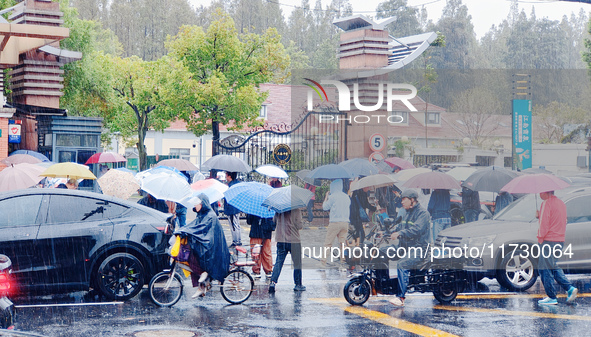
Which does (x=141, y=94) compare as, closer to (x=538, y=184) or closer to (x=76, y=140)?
(x=76, y=140)

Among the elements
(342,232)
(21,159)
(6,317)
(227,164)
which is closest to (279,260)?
(342,232)

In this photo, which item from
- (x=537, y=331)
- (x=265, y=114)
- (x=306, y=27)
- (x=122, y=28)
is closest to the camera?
(x=537, y=331)

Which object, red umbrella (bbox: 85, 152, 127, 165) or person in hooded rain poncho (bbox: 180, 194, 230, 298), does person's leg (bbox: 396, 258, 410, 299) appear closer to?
person in hooded rain poncho (bbox: 180, 194, 230, 298)

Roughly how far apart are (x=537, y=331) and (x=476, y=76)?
2091 inches

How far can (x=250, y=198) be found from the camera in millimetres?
10945

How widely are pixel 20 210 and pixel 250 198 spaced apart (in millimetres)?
3589

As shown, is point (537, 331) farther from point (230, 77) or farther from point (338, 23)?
point (230, 77)

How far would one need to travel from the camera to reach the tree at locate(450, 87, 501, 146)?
3983 centimetres

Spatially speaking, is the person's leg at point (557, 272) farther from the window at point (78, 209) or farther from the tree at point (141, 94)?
the tree at point (141, 94)

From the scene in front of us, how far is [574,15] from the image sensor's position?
94.9 m

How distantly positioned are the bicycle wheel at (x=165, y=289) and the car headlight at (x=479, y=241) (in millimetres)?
4512

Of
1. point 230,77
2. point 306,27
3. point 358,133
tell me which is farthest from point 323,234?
point 306,27

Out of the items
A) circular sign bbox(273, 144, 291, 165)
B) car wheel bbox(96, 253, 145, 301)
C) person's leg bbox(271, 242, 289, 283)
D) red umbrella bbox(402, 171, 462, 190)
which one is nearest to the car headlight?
red umbrella bbox(402, 171, 462, 190)

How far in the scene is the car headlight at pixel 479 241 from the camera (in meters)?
10.3
